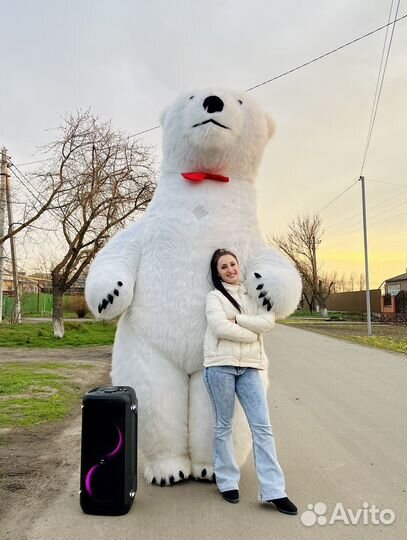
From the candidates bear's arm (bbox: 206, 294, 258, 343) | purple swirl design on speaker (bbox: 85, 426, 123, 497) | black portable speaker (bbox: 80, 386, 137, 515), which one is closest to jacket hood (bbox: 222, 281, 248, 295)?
bear's arm (bbox: 206, 294, 258, 343)

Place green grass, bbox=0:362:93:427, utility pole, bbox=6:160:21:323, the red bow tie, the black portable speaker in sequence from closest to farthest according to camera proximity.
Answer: the black portable speaker < the red bow tie < green grass, bbox=0:362:93:427 < utility pole, bbox=6:160:21:323

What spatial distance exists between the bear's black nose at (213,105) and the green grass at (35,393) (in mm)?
3427

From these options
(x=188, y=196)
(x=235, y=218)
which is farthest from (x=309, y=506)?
(x=188, y=196)

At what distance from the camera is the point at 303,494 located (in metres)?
3.00

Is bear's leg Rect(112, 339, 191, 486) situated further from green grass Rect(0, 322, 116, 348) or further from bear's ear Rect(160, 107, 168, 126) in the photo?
green grass Rect(0, 322, 116, 348)

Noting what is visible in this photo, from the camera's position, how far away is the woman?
9.30 feet

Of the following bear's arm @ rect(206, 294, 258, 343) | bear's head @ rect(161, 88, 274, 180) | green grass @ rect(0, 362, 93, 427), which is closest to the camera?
bear's arm @ rect(206, 294, 258, 343)

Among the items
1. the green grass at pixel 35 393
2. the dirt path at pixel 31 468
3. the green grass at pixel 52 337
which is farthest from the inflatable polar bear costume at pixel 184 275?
the green grass at pixel 52 337

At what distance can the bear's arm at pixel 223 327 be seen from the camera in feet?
9.26

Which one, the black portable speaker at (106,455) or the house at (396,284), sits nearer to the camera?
the black portable speaker at (106,455)

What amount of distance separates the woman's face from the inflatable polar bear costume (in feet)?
0.43

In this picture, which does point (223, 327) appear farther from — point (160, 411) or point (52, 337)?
point (52, 337)

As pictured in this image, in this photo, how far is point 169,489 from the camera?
301cm

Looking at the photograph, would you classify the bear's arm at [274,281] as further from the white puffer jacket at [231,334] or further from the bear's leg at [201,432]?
the bear's leg at [201,432]
